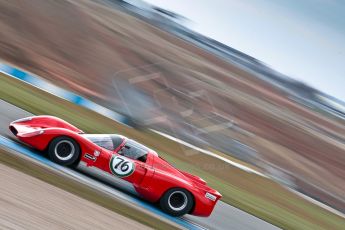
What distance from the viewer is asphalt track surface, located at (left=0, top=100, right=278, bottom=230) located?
27.8ft

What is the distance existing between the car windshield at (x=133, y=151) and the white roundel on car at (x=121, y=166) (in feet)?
0.34

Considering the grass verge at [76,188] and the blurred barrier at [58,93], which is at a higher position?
the blurred barrier at [58,93]

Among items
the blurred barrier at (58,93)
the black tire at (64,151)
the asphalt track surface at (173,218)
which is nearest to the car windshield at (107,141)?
the black tire at (64,151)

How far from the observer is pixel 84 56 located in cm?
2294

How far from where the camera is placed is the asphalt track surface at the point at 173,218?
334 inches

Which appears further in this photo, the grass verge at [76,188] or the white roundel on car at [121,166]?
the white roundel on car at [121,166]

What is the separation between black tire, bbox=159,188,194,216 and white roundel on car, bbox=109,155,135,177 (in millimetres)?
719

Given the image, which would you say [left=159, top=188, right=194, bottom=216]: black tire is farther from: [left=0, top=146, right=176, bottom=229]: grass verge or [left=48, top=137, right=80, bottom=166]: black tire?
[left=48, top=137, right=80, bottom=166]: black tire

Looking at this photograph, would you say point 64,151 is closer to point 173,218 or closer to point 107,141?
point 107,141

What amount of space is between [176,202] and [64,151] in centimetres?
193

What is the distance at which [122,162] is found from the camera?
8.57 meters

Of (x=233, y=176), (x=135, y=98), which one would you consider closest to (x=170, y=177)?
(x=233, y=176)

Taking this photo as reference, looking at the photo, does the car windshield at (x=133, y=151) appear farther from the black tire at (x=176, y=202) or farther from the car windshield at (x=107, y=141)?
the black tire at (x=176, y=202)

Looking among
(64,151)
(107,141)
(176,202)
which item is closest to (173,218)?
(176,202)
